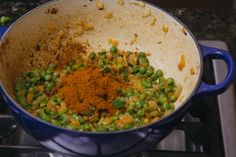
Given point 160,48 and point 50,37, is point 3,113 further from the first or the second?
point 160,48

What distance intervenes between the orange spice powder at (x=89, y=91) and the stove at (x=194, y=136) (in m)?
0.11

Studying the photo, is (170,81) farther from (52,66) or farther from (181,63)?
(52,66)

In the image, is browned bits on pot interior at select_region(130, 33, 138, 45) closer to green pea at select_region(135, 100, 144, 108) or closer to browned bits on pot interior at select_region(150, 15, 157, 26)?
browned bits on pot interior at select_region(150, 15, 157, 26)

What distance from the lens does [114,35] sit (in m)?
1.07

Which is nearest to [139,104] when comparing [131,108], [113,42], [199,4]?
[131,108]

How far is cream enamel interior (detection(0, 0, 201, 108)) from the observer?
91 cm

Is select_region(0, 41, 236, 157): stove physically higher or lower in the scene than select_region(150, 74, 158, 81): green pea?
lower

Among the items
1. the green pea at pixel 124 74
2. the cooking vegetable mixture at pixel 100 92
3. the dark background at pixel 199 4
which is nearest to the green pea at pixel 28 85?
the cooking vegetable mixture at pixel 100 92

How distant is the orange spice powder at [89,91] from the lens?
0.85 metres

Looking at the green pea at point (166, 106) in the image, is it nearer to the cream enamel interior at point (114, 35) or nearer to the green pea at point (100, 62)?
the cream enamel interior at point (114, 35)

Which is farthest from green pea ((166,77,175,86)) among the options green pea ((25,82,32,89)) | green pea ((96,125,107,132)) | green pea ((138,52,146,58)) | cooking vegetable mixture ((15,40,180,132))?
green pea ((25,82,32,89))

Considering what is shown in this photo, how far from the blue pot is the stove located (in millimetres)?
87

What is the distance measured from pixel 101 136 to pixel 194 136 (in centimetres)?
25

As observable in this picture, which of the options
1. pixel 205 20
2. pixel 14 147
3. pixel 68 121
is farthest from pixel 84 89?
pixel 205 20
